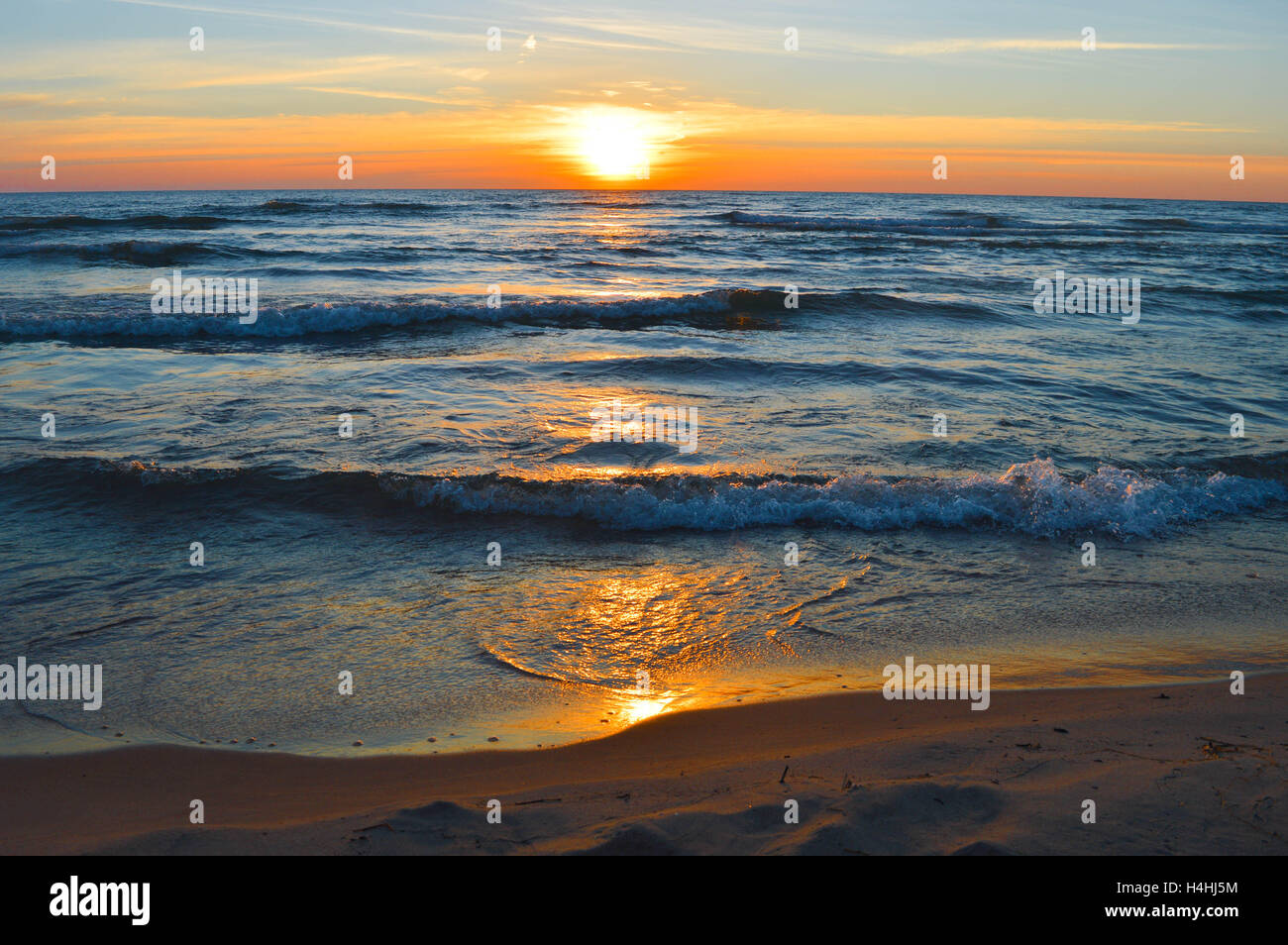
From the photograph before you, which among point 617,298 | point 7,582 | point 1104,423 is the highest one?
point 617,298

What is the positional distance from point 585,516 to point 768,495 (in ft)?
5.05

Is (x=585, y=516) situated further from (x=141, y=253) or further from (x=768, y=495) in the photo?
(x=141, y=253)

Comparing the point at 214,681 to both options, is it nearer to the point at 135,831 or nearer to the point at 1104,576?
the point at 135,831

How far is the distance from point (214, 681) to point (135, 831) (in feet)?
4.23

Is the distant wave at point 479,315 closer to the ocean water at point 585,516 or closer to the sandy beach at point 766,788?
the ocean water at point 585,516

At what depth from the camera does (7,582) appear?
5461mm

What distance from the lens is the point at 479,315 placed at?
1709 centimetres

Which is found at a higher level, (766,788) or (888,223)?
(888,223)

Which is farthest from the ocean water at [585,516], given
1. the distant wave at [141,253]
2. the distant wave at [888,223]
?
the distant wave at [888,223]

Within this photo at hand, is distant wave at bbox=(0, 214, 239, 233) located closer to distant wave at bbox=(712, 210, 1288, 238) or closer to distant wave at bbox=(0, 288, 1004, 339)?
distant wave at bbox=(0, 288, 1004, 339)

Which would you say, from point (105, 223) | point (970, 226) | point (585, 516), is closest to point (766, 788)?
point (585, 516)

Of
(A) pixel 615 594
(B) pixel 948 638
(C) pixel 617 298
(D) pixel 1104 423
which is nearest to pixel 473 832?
(A) pixel 615 594

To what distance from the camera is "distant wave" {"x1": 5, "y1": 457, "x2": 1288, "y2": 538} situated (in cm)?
687

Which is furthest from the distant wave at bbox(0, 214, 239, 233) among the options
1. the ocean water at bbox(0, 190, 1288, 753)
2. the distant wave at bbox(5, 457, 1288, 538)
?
the distant wave at bbox(5, 457, 1288, 538)
